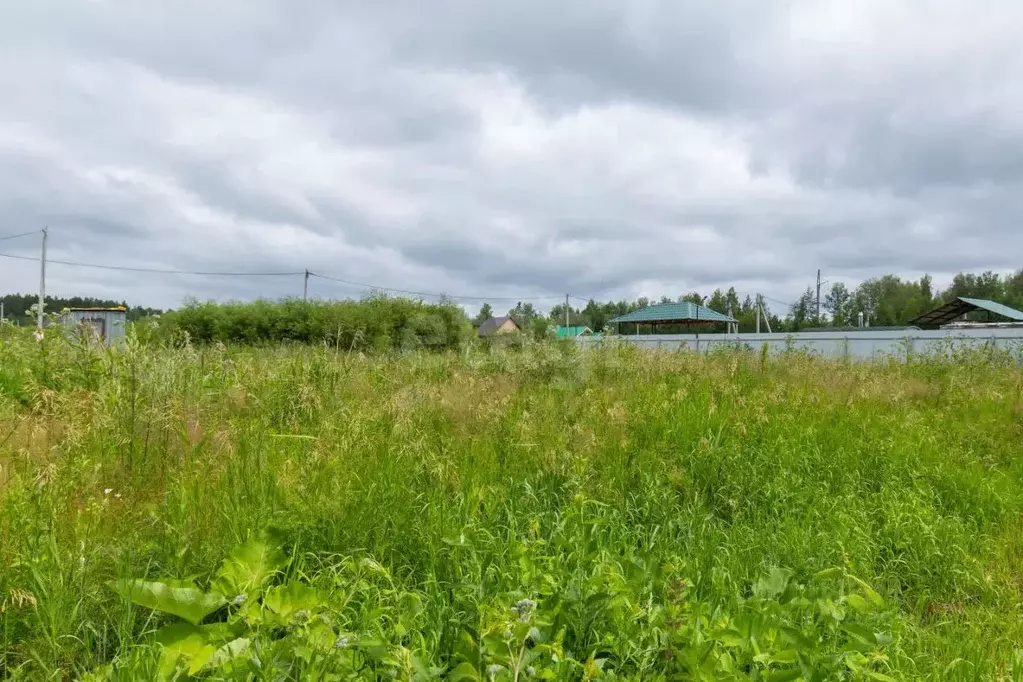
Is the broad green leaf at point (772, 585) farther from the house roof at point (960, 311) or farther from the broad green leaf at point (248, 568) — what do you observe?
the house roof at point (960, 311)

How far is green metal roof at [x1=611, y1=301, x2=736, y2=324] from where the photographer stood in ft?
119

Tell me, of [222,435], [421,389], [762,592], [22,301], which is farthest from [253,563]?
[22,301]

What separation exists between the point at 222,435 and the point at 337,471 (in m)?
0.71

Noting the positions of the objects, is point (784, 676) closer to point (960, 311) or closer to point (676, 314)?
point (676, 314)

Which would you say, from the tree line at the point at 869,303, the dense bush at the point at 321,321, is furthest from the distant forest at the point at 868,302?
the dense bush at the point at 321,321

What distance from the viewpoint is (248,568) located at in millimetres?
1893

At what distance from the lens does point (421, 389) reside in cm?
486

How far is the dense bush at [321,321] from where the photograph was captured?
13.6 metres

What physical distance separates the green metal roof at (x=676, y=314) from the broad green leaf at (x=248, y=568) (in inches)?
1375

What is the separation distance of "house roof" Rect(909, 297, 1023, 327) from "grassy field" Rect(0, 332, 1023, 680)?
41142 millimetres

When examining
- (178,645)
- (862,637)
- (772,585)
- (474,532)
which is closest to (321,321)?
(474,532)

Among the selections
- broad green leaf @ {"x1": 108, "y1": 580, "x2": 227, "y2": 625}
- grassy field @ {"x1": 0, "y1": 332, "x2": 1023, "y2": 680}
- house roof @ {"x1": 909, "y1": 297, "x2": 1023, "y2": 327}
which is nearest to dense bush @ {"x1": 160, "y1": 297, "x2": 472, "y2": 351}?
grassy field @ {"x1": 0, "y1": 332, "x2": 1023, "y2": 680}

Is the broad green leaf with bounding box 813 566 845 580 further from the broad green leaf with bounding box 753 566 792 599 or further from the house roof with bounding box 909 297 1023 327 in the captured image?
the house roof with bounding box 909 297 1023 327

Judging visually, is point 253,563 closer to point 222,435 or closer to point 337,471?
point 337,471
